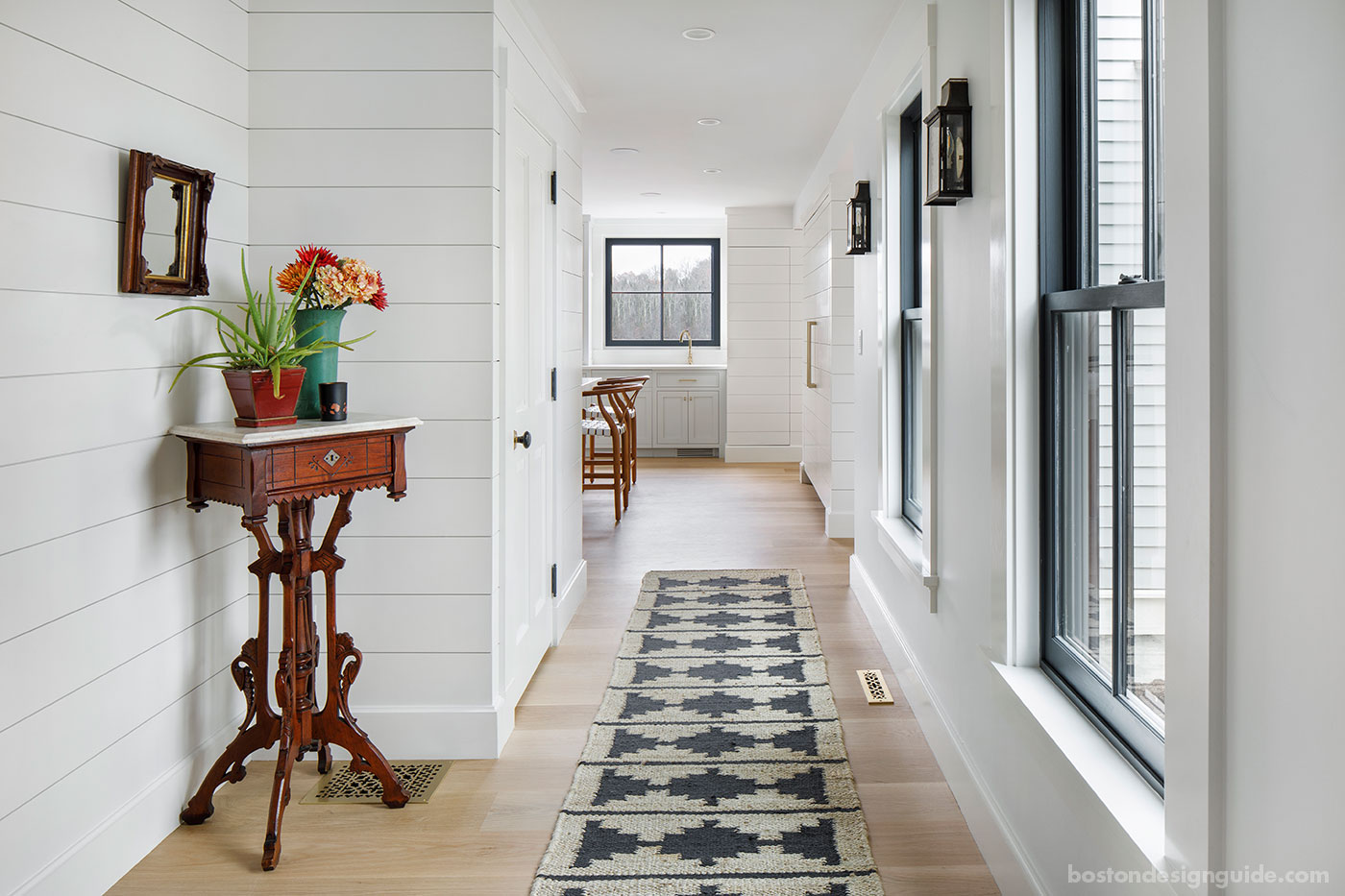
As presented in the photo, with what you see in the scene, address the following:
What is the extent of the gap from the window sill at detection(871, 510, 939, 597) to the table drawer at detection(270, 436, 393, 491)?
1573mm

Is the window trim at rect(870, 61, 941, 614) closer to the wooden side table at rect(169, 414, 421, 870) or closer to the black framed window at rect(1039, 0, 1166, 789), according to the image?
the black framed window at rect(1039, 0, 1166, 789)

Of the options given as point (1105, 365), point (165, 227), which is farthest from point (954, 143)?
point (165, 227)

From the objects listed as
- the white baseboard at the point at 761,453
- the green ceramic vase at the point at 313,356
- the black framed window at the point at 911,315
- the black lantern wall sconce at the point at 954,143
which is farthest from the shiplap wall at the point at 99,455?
the white baseboard at the point at 761,453

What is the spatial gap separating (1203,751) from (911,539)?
2.44 m

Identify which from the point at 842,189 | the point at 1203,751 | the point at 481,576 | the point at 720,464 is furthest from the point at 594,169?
the point at 1203,751

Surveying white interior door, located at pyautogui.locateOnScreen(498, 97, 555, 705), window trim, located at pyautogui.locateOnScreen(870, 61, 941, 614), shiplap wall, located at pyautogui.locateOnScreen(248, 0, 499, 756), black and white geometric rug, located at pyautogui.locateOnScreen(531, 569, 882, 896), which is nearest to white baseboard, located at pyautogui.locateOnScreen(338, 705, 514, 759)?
shiplap wall, located at pyautogui.locateOnScreen(248, 0, 499, 756)

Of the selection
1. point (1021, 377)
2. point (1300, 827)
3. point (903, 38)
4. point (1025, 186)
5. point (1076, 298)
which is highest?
point (903, 38)

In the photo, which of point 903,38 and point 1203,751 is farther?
point 903,38

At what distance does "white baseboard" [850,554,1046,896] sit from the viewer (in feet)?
6.25

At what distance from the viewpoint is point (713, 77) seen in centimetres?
425

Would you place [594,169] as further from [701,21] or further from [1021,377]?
[1021,377]

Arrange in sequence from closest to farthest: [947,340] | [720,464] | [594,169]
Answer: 1. [947,340]
2. [594,169]
3. [720,464]

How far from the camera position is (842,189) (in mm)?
5719

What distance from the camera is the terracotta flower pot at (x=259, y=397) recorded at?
2.15m
